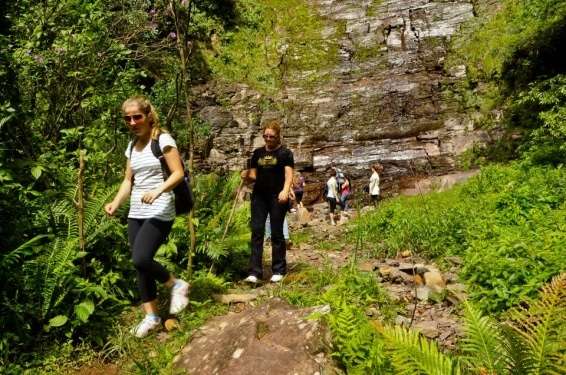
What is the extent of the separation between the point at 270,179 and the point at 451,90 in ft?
53.5

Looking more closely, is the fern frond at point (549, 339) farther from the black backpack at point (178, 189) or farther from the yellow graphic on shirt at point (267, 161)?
the yellow graphic on shirt at point (267, 161)

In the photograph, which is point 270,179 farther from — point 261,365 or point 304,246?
point 304,246

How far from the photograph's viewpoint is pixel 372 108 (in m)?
19.6

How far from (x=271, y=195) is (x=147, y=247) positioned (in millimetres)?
1884

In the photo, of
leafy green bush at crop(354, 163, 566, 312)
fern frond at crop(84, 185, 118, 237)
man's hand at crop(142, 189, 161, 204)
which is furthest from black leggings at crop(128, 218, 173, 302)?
leafy green bush at crop(354, 163, 566, 312)

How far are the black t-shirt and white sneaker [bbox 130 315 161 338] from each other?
6.44 feet

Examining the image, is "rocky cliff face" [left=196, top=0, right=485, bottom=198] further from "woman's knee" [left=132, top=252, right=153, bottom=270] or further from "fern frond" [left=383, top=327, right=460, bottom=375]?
"fern frond" [left=383, top=327, right=460, bottom=375]

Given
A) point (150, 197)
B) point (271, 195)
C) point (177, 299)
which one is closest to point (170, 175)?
point (150, 197)

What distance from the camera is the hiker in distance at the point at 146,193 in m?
3.72

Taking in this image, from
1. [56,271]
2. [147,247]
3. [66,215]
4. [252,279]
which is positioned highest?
[66,215]

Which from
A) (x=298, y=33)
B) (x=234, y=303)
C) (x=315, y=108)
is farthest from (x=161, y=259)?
(x=298, y=33)

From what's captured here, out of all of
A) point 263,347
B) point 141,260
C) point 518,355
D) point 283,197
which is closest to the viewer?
point 518,355

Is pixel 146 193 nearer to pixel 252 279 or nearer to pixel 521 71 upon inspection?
pixel 252 279

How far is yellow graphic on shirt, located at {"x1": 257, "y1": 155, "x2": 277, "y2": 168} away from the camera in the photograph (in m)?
5.22
